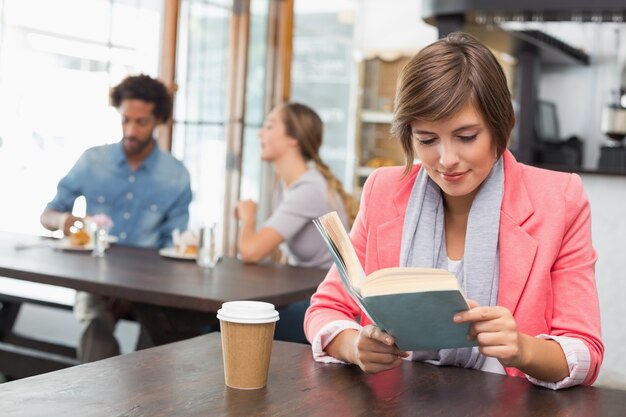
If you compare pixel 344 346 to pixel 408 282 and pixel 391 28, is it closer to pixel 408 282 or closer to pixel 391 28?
pixel 408 282

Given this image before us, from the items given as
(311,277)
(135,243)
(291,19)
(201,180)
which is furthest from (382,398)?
(291,19)

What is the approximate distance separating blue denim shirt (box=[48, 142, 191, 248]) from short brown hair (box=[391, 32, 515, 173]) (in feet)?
8.33

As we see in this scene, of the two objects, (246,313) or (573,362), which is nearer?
(246,313)

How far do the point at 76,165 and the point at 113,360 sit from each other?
269cm

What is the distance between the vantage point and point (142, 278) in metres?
2.89

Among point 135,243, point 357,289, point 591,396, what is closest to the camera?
point 357,289

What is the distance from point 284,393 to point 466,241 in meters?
0.53

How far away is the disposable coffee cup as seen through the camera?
1.43 m

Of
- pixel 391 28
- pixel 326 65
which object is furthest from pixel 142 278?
pixel 326 65

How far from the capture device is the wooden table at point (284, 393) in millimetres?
1318

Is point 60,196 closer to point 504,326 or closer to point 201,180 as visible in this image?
point 201,180

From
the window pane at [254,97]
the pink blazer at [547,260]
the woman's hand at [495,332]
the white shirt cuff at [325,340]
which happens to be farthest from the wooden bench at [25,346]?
the woman's hand at [495,332]

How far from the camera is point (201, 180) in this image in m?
6.05

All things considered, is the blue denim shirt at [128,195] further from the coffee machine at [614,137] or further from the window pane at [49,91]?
the coffee machine at [614,137]
